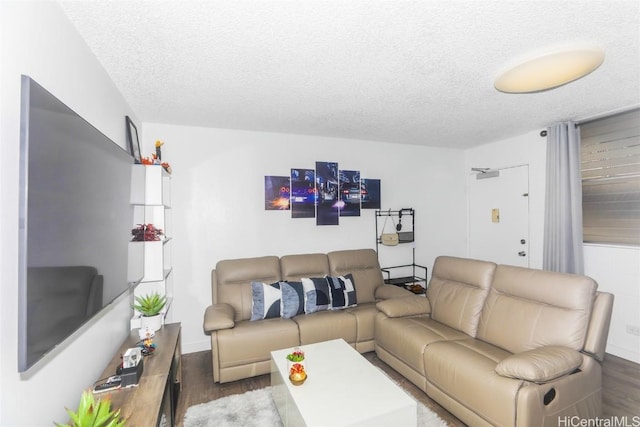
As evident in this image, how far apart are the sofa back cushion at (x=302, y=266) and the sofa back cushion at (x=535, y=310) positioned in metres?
1.72

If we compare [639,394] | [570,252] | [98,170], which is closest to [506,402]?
[639,394]

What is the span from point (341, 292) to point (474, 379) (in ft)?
5.09

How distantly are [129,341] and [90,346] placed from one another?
2.04 feet

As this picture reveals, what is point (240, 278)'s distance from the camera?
3.21 meters

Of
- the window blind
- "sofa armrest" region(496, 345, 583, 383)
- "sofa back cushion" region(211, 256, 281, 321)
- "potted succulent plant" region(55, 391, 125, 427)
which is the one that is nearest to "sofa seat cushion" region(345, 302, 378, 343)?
"sofa back cushion" region(211, 256, 281, 321)

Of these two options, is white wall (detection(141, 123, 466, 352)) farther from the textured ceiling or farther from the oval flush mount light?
the oval flush mount light

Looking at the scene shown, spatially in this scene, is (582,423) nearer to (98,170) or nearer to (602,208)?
(602,208)

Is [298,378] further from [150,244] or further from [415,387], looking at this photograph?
[150,244]

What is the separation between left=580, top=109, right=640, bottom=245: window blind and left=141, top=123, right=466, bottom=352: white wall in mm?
1975

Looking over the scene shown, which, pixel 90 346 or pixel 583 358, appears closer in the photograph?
pixel 90 346

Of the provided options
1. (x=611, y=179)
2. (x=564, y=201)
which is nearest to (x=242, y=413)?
(x=564, y=201)

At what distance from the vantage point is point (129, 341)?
2.29m

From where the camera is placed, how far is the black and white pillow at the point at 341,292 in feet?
10.7

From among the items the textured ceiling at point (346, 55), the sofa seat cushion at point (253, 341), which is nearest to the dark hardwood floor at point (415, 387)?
the sofa seat cushion at point (253, 341)
